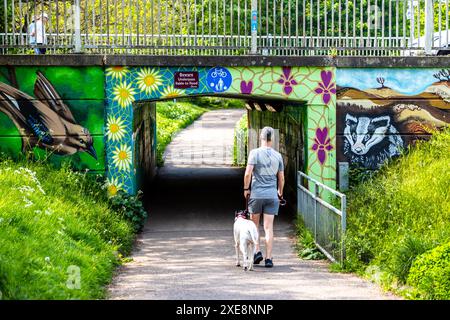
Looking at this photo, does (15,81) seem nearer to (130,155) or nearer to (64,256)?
(130,155)

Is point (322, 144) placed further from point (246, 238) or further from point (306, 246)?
point (246, 238)

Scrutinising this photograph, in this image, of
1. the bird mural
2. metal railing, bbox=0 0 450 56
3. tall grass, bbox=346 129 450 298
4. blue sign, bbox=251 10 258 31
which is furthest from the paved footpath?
blue sign, bbox=251 10 258 31

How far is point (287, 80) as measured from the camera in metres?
15.9

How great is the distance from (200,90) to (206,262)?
12.8 ft

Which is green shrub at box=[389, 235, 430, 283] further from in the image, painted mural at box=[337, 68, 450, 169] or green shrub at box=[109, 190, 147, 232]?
green shrub at box=[109, 190, 147, 232]

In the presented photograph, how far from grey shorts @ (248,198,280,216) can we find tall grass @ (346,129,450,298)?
998 millimetres

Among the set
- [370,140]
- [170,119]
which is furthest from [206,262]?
[170,119]

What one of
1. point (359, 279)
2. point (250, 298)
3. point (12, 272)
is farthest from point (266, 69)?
point (12, 272)

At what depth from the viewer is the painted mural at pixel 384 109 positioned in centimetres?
1597

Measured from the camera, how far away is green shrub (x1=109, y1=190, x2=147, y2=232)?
50.3 ft

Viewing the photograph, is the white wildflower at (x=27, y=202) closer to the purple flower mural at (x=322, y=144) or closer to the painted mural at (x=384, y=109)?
the purple flower mural at (x=322, y=144)

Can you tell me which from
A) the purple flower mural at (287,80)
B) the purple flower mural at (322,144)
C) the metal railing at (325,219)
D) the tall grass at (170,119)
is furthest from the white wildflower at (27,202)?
the tall grass at (170,119)

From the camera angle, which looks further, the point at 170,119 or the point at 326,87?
the point at 170,119

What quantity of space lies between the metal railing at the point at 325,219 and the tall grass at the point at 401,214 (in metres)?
0.20
